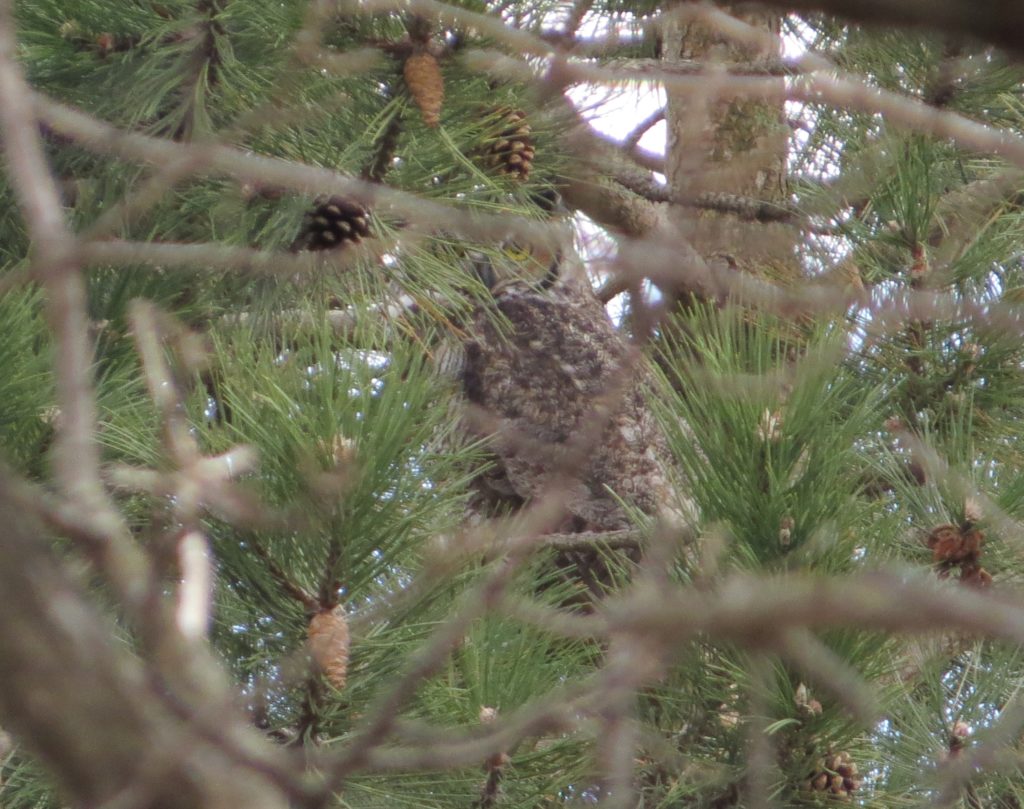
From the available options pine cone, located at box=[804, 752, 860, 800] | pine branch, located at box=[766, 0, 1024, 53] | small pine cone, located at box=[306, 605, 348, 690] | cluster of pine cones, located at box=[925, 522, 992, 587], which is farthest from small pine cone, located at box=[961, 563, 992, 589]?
pine branch, located at box=[766, 0, 1024, 53]

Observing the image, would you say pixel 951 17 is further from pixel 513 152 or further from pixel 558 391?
pixel 558 391

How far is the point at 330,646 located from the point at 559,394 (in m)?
0.95

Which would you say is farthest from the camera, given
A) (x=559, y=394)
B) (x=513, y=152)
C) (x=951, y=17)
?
(x=559, y=394)

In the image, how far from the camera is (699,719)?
3.55 feet

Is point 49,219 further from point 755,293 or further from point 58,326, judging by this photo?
point 755,293

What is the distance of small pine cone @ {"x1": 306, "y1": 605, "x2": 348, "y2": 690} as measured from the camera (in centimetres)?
86

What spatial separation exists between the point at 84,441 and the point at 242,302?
0.80 metres

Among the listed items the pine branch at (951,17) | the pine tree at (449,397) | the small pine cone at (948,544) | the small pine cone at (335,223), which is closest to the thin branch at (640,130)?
the pine tree at (449,397)

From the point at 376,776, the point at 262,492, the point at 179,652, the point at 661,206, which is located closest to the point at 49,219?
the point at 179,652

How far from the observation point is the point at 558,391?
178 centimetres

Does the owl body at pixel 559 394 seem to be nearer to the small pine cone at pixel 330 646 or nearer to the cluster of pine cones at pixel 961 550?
the cluster of pine cones at pixel 961 550

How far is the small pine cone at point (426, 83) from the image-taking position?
1032 millimetres

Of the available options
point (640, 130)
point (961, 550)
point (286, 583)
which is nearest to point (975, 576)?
point (961, 550)

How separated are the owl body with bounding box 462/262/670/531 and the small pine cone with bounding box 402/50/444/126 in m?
0.70
